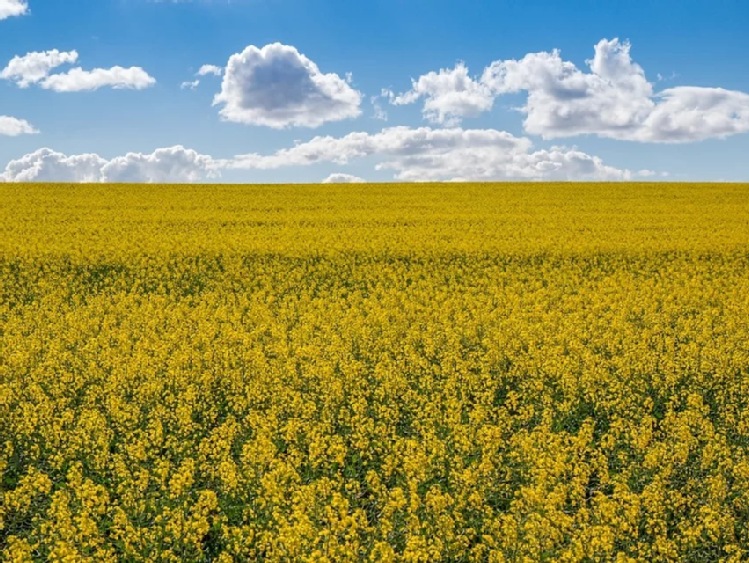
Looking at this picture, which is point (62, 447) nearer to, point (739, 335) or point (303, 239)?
point (739, 335)

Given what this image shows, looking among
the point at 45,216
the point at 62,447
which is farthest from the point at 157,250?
the point at 62,447

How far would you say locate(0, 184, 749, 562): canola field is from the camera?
719 cm

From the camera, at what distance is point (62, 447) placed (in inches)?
363

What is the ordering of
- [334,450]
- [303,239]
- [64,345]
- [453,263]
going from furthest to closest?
1. [303,239]
2. [453,263]
3. [64,345]
4. [334,450]

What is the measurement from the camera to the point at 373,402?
1079cm

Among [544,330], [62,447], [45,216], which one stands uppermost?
[45,216]

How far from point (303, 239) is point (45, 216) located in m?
14.4

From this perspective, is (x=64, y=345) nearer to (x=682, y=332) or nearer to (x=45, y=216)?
(x=682, y=332)

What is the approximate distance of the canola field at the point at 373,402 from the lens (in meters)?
7.19

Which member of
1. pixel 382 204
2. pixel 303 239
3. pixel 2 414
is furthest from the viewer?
pixel 382 204

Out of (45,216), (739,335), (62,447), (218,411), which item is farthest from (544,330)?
(45,216)

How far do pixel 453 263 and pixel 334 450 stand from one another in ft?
47.0

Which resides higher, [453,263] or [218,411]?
[453,263]

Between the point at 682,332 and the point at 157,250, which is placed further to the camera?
the point at 157,250
